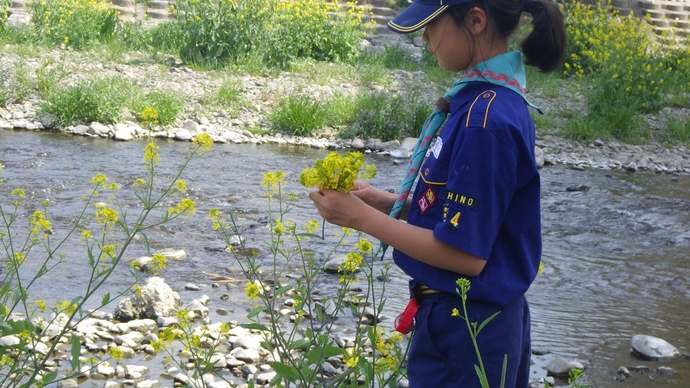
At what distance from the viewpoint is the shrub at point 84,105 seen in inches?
356

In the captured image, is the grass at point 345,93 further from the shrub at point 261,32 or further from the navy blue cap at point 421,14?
the navy blue cap at point 421,14

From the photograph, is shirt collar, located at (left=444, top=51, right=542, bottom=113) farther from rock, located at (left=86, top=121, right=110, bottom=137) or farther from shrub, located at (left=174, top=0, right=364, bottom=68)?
shrub, located at (left=174, top=0, right=364, bottom=68)

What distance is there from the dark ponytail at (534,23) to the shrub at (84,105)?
23.9 feet

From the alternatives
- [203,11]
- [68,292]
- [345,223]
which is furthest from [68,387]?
[203,11]

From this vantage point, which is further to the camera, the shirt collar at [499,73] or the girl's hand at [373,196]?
the girl's hand at [373,196]

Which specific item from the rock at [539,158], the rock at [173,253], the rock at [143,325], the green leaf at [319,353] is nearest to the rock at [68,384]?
the rock at [143,325]

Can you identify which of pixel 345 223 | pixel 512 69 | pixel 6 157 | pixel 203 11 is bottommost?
pixel 6 157

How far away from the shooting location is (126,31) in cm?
1198

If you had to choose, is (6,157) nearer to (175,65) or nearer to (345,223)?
(175,65)

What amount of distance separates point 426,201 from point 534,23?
0.52 meters

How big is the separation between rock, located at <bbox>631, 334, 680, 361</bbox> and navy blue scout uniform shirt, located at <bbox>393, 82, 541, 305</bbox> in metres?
2.48

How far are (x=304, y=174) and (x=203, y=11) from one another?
9472mm

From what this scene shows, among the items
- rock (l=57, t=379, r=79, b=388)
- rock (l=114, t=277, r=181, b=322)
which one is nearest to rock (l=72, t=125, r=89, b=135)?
rock (l=114, t=277, r=181, b=322)

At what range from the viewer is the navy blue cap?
2143mm
